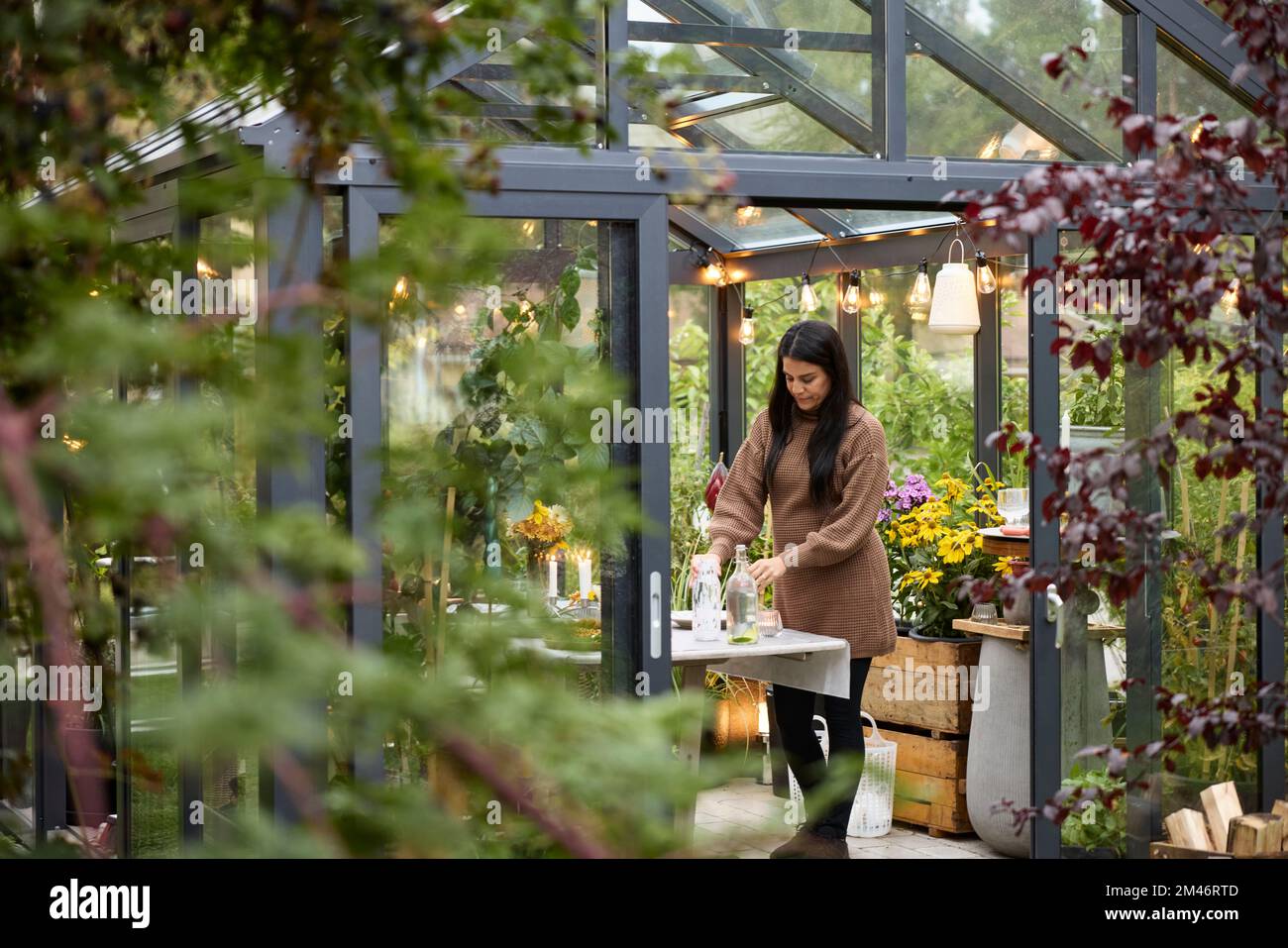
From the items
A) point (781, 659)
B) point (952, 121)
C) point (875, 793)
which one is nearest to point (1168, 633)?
point (781, 659)

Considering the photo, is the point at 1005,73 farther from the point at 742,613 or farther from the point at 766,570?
the point at 742,613

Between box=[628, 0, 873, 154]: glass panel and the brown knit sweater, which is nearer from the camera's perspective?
box=[628, 0, 873, 154]: glass panel

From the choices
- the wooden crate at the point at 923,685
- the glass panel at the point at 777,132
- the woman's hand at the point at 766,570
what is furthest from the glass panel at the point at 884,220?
the woman's hand at the point at 766,570

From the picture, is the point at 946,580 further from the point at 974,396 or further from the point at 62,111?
the point at 62,111

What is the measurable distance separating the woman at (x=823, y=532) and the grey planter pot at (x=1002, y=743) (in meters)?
0.72

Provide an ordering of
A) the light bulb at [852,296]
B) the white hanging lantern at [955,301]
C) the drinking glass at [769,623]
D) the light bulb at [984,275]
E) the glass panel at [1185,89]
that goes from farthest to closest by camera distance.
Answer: the light bulb at [852,296] → the light bulb at [984,275] → the white hanging lantern at [955,301] → the drinking glass at [769,623] → the glass panel at [1185,89]

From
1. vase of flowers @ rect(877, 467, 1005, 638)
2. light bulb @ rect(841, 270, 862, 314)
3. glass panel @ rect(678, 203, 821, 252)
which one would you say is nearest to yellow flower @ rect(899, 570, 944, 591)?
vase of flowers @ rect(877, 467, 1005, 638)

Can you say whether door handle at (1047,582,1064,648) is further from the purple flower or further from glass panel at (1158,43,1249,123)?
the purple flower

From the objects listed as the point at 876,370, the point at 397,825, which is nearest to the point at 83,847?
the point at 397,825

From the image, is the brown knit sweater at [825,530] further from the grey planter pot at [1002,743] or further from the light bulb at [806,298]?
the light bulb at [806,298]

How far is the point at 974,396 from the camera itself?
24.5ft

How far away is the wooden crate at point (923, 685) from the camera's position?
18.3 ft

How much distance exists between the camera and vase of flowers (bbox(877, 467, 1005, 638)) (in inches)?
228

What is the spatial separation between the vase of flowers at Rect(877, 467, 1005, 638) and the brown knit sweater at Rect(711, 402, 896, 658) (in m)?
1.02
